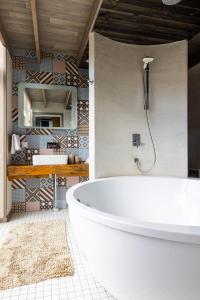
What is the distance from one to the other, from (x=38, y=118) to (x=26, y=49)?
3.50 ft

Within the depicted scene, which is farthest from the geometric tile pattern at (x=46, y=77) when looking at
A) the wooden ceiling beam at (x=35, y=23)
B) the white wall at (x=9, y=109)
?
the white wall at (x=9, y=109)

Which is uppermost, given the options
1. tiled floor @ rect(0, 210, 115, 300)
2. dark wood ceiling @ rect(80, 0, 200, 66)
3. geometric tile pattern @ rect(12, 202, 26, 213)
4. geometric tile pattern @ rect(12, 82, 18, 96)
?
dark wood ceiling @ rect(80, 0, 200, 66)

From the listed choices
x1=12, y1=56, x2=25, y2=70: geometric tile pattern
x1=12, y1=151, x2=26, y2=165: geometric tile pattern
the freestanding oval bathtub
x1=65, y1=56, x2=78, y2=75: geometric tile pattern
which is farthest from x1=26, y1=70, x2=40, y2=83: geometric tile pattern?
the freestanding oval bathtub

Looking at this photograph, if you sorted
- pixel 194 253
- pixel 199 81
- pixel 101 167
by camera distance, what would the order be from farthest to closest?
pixel 199 81 < pixel 101 167 < pixel 194 253

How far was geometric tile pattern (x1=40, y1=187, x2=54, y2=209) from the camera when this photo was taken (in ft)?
10.7

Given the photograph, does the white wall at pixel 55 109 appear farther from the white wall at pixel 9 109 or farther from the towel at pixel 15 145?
the towel at pixel 15 145

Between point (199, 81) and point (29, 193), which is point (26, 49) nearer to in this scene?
point (29, 193)

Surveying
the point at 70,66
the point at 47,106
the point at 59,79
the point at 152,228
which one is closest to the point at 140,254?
the point at 152,228

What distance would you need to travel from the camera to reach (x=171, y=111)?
8.49 ft

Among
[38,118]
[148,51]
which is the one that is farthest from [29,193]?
[148,51]

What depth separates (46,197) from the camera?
3.27 m

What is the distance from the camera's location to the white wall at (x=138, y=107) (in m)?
2.43

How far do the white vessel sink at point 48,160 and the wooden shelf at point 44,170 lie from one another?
0.44 ft

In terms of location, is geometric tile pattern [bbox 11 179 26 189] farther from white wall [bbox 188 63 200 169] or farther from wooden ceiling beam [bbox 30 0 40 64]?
white wall [bbox 188 63 200 169]
